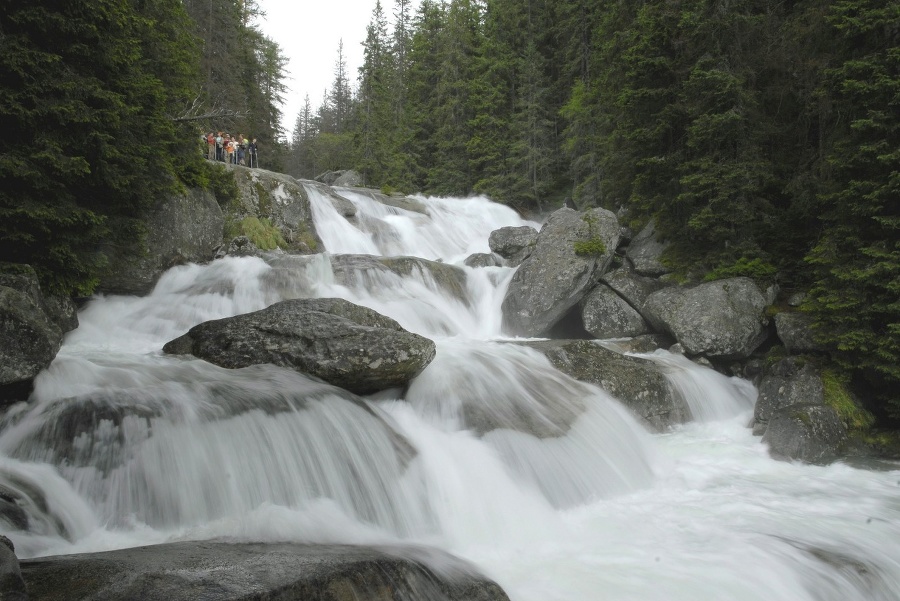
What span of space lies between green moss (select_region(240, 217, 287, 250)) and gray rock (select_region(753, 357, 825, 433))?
39.8 ft

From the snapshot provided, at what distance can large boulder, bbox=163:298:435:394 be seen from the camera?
6.61 meters

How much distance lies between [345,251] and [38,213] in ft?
35.4

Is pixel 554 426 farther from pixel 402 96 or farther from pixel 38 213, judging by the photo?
pixel 402 96

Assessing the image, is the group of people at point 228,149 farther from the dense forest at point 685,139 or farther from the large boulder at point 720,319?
the large boulder at point 720,319

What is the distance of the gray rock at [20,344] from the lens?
5125 millimetres

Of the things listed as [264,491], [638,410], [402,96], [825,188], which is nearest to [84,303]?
[264,491]

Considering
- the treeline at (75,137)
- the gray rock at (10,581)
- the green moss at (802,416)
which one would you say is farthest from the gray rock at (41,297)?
the green moss at (802,416)

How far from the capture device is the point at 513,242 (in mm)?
16609

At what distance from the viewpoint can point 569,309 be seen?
41.5ft

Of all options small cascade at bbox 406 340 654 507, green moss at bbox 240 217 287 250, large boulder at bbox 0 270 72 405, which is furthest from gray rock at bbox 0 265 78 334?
green moss at bbox 240 217 287 250

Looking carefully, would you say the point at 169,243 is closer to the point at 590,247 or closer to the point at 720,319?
the point at 590,247

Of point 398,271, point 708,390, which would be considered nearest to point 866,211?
point 708,390

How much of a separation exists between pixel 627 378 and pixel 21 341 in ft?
27.7

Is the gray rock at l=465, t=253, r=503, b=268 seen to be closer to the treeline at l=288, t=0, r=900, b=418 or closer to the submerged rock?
the submerged rock
